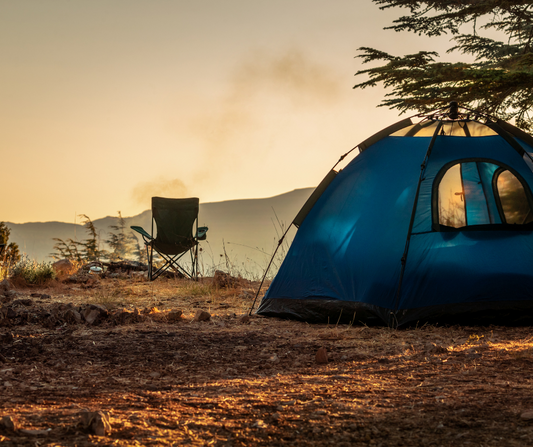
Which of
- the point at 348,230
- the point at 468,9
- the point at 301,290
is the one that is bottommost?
the point at 301,290

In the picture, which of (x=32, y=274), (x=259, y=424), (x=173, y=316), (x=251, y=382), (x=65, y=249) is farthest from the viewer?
(x=65, y=249)

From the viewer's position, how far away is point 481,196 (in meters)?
4.96

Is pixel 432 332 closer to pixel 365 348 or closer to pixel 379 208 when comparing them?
pixel 365 348

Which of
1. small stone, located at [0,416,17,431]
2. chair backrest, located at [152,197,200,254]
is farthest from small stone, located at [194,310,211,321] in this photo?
chair backrest, located at [152,197,200,254]

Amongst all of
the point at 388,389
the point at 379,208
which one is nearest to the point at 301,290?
the point at 379,208

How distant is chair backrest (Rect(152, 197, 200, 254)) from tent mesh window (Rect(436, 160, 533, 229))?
515cm

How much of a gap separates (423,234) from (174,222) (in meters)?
5.41

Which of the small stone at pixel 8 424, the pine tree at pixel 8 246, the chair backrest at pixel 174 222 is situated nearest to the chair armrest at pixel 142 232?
the chair backrest at pixel 174 222

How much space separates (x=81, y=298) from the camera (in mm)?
6828

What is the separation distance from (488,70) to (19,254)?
1036cm

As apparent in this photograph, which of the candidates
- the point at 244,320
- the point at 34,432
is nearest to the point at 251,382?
the point at 34,432

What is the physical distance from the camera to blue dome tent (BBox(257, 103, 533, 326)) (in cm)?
460

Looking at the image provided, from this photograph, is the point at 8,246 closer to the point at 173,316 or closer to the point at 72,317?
the point at 72,317

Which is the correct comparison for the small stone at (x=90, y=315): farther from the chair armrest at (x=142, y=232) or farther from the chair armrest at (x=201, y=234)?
the chair armrest at (x=201, y=234)
